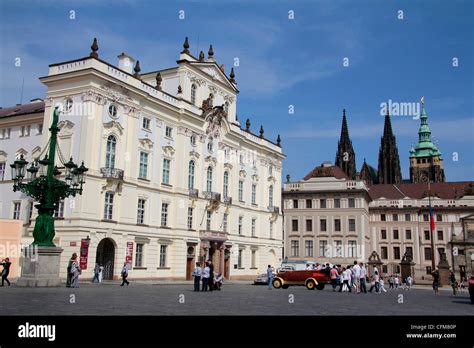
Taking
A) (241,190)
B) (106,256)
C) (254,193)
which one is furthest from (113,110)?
(254,193)

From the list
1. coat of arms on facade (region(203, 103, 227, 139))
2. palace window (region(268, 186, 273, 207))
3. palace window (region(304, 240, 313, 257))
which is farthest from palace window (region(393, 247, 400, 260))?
coat of arms on facade (region(203, 103, 227, 139))

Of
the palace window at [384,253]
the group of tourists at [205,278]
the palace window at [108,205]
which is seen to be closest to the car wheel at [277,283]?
the group of tourists at [205,278]

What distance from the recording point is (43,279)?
23.6 m

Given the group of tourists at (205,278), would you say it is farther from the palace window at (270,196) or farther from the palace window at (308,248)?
the palace window at (308,248)

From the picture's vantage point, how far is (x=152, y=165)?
41938 millimetres

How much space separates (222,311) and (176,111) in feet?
106

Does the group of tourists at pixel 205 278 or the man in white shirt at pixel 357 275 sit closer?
the group of tourists at pixel 205 278

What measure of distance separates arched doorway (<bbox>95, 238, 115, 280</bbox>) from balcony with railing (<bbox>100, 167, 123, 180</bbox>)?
481 centimetres

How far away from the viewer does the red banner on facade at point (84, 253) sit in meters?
33.9

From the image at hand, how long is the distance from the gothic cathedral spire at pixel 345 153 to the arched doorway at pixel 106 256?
99.2 m

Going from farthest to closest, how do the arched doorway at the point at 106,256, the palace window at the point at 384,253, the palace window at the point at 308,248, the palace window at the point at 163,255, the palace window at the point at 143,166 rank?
the palace window at the point at 384,253
the palace window at the point at 308,248
the palace window at the point at 163,255
the palace window at the point at 143,166
the arched doorway at the point at 106,256

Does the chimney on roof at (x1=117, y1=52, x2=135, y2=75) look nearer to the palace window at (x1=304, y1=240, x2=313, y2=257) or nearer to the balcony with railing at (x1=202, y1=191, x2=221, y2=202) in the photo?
the balcony with railing at (x1=202, y1=191, x2=221, y2=202)

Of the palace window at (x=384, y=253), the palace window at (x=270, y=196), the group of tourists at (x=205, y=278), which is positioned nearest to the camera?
the group of tourists at (x=205, y=278)
